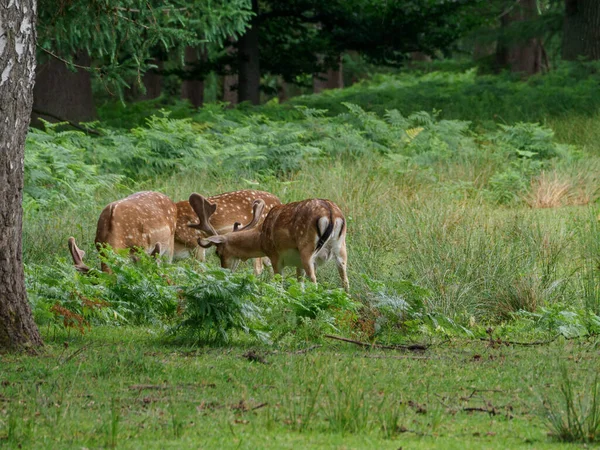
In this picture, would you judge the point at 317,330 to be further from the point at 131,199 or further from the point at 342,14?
the point at 342,14

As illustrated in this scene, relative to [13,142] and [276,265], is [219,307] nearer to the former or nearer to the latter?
[13,142]

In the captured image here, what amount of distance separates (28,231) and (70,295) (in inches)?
178

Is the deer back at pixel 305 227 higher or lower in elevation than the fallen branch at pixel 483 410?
higher

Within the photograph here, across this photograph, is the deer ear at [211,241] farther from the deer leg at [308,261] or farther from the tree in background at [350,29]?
the tree in background at [350,29]

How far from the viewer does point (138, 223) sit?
1080 cm

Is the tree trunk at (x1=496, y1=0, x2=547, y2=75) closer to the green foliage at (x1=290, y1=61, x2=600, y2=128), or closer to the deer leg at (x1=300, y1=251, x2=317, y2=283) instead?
the green foliage at (x1=290, y1=61, x2=600, y2=128)

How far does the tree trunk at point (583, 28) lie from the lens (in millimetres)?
23844

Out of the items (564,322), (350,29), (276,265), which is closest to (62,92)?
(350,29)

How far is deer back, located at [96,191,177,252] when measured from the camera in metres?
10.6

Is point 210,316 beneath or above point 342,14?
beneath

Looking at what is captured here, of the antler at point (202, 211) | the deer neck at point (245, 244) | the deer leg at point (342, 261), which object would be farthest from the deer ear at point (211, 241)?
the deer leg at point (342, 261)

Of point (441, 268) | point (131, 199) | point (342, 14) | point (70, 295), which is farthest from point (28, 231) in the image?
point (342, 14)

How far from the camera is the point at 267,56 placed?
80.6ft

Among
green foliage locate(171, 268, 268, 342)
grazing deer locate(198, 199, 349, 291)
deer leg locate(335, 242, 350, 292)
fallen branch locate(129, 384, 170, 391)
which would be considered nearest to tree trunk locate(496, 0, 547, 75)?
grazing deer locate(198, 199, 349, 291)
